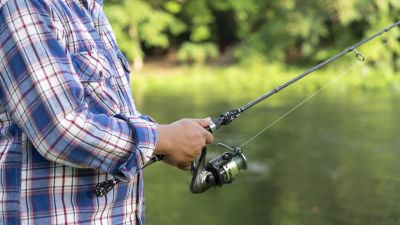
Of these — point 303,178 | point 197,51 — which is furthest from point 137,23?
point 303,178

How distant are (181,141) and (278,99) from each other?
11.0m

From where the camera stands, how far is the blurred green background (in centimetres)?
548

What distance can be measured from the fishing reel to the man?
339mm

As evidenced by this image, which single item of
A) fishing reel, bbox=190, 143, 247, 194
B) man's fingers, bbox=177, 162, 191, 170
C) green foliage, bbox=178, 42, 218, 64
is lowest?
green foliage, bbox=178, 42, 218, 64

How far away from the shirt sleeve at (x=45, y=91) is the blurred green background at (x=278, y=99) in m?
3.49

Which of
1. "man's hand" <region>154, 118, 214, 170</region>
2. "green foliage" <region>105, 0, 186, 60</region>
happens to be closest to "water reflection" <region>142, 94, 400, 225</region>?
"man's hand" <region>154, 118, 214, 170</region>

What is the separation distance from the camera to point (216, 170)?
7.16 ft

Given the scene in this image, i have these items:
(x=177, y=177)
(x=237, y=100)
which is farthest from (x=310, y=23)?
(x=177, y=177)

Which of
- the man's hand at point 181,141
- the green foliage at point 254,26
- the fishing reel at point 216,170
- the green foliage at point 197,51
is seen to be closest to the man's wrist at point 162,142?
the man's hand at point 181,141

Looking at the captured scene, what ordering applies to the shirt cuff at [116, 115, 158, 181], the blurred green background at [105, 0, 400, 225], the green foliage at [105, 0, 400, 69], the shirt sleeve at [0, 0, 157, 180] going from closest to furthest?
the shirt sleeve at [0, 0, 157, 180] → the shirt cuff at [116, 115, 158, 181] → the blurred green background at [105, 0, 400, 225] → the green foliage at [105, 0, 400, 69]

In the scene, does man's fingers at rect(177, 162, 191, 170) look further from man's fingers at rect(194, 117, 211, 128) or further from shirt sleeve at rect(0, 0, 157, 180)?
shirt sleeve at rect(0, 0, 157, 180)

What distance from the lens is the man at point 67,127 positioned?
151cm

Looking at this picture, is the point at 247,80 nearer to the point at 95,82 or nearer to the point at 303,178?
the point at 303,178

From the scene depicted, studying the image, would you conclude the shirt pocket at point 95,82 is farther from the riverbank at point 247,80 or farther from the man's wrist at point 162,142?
the riverbank at point 247,80
